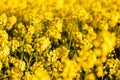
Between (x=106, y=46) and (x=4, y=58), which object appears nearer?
(x=106, y=46)

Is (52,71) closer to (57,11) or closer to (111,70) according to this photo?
(111,70)

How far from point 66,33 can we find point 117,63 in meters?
1.88

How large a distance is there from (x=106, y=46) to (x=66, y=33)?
2343 millimetres

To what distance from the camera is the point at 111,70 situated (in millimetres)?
5055

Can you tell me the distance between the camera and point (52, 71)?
504cm

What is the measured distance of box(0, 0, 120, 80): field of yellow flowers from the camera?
4738 mm

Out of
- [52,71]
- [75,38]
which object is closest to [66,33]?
[75,38]

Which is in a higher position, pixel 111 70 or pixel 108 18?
pixel 108 18

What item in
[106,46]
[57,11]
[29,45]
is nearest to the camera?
[106,46]

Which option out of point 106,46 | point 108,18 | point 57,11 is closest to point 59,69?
point 106,46

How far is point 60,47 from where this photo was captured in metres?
5.56

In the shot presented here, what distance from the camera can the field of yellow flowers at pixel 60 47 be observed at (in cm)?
474

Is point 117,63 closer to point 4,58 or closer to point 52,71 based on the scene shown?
point 52,71

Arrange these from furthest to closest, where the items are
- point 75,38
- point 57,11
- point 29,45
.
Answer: point 57,11
point 75,38
point 29,45
